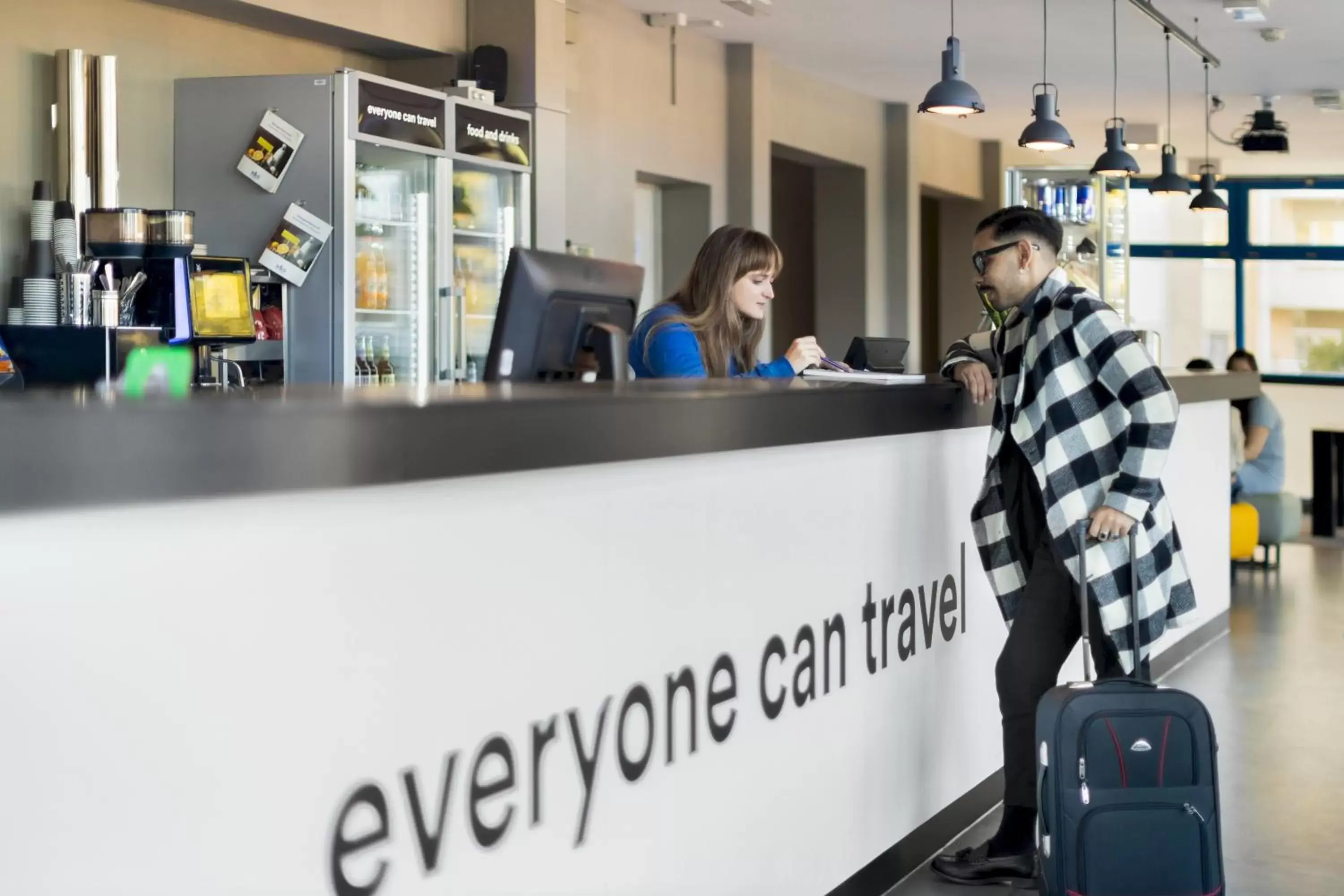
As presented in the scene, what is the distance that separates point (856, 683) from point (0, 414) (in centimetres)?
208

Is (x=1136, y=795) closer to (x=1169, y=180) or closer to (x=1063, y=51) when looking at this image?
(x=1169, y=180)

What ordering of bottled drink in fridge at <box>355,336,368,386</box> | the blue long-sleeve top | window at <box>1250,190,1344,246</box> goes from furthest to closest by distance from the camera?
window at <box>1250,190,1344,246</box>, bottled drink in fridge at <box>355,336,368,386</box>, the blue long-sleeve top

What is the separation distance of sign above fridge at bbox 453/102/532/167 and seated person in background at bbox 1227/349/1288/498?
4.69 meters

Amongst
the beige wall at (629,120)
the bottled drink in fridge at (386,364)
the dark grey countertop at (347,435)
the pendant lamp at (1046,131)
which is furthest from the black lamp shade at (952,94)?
the dark grey countertop at (347,435)

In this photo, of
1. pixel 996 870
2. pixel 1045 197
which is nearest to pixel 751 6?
pixel 1045 197

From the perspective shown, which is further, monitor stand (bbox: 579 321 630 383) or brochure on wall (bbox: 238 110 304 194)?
brochure on wall (bbox: 238 110 304 194)

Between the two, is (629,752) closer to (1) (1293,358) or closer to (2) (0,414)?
(2) (0,414)

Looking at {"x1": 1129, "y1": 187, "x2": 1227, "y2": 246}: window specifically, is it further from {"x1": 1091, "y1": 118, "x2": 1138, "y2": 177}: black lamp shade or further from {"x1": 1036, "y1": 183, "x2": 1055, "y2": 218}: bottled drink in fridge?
{"x1": 1091, "y1": 118, "x2": 1138, "y2": 177}: black lamp shade

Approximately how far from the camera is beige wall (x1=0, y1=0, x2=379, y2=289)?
5.11 metres

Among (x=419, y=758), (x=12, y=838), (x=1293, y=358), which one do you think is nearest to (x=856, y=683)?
(x=419, y=758)

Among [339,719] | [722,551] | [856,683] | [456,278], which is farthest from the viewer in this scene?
[456,278]

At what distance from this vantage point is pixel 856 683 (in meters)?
3.14

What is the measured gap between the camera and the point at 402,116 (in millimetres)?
6004

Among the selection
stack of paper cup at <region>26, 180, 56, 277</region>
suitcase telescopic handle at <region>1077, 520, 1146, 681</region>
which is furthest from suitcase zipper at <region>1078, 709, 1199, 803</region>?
stack of paper cup at <region>26, 180, 56, 277</region>
